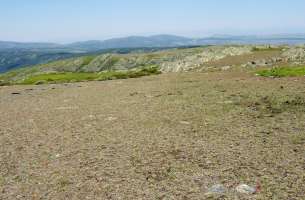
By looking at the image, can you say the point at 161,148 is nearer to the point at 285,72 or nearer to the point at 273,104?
the point at 273,104

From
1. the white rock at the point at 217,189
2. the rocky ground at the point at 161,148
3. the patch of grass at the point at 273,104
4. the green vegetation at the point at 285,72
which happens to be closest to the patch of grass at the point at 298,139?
the rocky ground at the point at 161,148

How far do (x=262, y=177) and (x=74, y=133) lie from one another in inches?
468

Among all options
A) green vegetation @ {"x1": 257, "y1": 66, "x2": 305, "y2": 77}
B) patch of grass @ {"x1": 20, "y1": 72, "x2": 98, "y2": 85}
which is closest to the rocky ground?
green vegetation @ {"x1": 257, "y1": 66, "x2": 305, "y2": 77}

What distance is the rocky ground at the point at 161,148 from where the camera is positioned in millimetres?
14281

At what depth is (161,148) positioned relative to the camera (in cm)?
1919

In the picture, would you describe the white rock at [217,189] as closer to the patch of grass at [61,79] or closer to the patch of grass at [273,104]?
the patch of grass at [273,104]

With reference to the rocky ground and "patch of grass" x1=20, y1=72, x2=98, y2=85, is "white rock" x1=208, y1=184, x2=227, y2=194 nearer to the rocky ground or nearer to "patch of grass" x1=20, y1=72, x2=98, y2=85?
the rocky ground

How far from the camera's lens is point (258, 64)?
59.1m

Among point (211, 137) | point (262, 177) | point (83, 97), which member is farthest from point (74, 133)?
point (83, 97)

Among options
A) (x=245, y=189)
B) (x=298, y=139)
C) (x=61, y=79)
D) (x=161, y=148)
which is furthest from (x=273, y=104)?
(x=61, y=79)

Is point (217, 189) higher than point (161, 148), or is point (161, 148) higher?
point (217, 189)

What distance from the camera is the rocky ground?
14.3 meters

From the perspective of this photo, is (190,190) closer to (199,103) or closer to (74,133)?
(74,133)

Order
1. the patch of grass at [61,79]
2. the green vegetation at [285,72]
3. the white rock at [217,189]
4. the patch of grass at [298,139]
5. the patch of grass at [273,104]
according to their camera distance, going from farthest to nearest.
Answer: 1. the patch of grass at [61,79]
2. the green vegetation at [285,72]
3. the patch of grass at [273,104]
4. the patch of grass at [298,139]
5. the white rock at [217,189]
